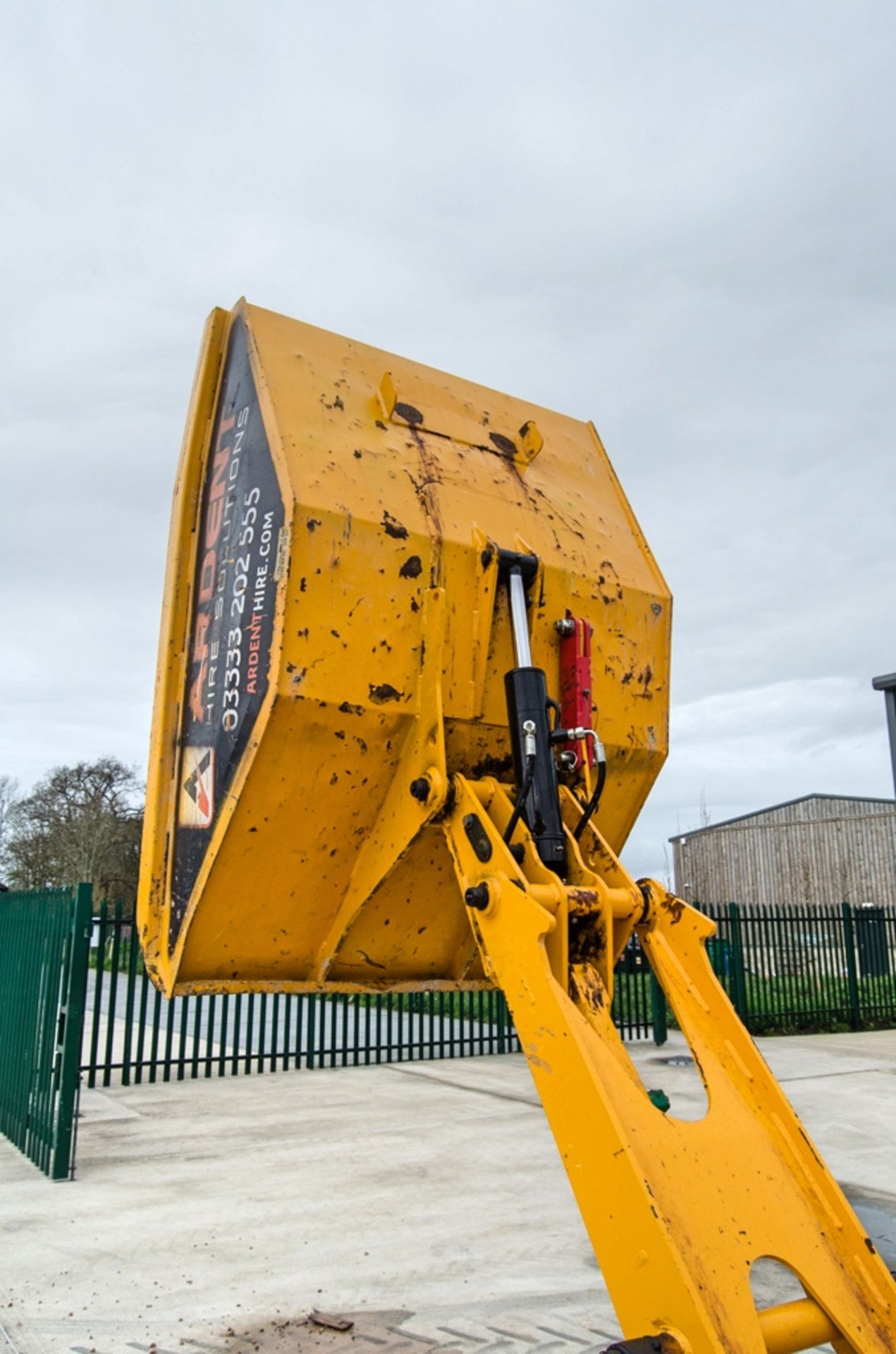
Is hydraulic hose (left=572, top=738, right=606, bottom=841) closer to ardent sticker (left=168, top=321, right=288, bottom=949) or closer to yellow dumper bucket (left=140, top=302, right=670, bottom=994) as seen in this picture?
yellow dumper bucket (left=140, top=302, right=670, bottom=994)

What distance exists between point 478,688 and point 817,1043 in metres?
10.6

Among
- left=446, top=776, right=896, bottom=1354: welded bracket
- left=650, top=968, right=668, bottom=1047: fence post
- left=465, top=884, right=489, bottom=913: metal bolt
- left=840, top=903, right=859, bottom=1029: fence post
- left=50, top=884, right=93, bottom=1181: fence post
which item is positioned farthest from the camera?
left=840, top=903, right=859, bottom=1029: fence post

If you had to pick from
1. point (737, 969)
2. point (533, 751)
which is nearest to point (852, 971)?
point (737, 969)

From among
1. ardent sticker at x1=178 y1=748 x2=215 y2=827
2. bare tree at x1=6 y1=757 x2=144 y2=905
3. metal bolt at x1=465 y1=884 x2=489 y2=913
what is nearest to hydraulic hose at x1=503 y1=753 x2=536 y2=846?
metal bolt at x1=465 y1=884 x2=489 y2=913

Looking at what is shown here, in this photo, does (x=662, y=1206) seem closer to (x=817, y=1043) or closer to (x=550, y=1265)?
(x=550, y=1265)

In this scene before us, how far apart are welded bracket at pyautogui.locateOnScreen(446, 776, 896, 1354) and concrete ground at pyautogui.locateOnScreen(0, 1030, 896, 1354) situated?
1.18 metres

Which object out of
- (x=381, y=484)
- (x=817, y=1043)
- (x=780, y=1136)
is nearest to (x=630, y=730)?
(x=381, y=484)

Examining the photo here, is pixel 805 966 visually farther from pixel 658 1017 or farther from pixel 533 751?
pixel 533 751

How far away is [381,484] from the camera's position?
3850mm

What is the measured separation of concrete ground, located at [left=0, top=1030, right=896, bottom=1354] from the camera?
3645 mm

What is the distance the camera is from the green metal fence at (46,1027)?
5855 millimetres

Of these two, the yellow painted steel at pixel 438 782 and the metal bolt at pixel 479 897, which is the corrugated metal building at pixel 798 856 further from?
the metal bolt at pixel 479 897

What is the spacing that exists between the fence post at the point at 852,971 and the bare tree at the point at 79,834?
22.2 m

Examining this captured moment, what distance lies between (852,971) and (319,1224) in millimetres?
11394
